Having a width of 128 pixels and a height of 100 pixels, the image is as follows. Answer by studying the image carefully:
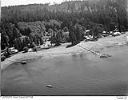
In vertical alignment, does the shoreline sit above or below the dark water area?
above

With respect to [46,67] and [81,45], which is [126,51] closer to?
[81,45]

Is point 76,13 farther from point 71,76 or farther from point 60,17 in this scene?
point 71,76

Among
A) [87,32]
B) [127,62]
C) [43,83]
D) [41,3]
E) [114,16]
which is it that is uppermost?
[41,3]

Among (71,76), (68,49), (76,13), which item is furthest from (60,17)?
(71,76)

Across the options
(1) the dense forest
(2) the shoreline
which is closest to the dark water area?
(2) the shoreline

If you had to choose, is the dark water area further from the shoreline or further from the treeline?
the treeline

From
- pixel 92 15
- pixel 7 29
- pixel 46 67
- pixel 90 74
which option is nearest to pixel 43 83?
pixel 46 67

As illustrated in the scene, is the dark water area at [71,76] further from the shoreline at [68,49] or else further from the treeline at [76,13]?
the treeline at [76,13]
